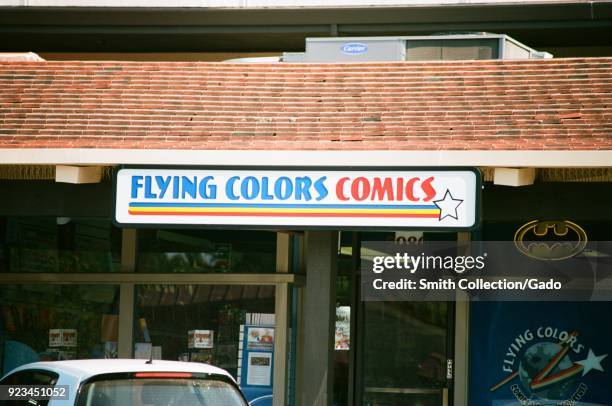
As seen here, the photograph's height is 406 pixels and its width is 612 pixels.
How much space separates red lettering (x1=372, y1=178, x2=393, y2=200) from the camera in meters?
9.29

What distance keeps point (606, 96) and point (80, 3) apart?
324 inches

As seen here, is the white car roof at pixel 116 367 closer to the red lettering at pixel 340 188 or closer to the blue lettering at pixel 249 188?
the blue lettering at pixel 249 188

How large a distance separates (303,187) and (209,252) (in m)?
4.15

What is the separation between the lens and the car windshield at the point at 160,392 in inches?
278

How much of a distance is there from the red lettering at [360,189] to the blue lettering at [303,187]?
413 millimetres

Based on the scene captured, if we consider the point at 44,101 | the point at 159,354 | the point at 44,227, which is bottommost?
the point at 159,354

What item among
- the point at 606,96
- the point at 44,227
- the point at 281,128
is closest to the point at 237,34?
the point at 44,227

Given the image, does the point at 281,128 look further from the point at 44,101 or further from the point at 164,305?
the point at 164,305

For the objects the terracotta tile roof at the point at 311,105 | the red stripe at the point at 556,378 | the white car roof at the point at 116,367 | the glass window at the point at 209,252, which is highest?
the terracotta tile roof at the point at 311,105

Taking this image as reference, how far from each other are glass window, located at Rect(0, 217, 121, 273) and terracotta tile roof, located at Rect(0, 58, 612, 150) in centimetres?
242

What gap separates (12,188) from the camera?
34.9ft

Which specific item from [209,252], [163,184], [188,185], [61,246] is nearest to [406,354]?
[209,252]

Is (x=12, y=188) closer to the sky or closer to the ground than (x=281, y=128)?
closer to the ground

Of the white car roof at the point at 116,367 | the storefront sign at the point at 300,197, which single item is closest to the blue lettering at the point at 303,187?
the storefront sign at the point at 300,197
